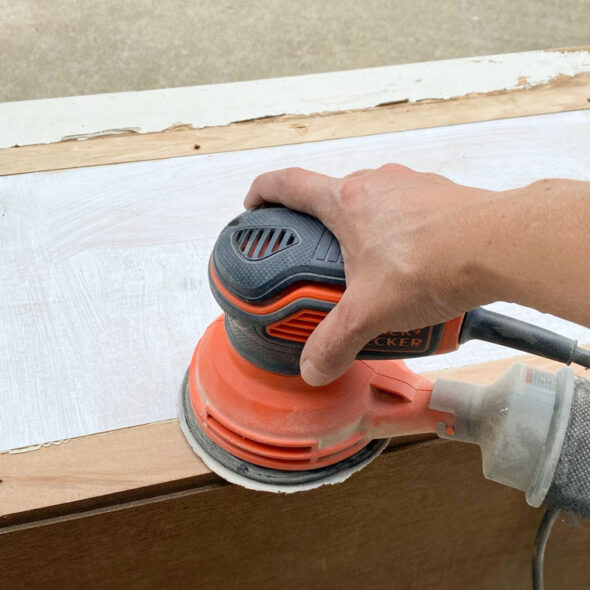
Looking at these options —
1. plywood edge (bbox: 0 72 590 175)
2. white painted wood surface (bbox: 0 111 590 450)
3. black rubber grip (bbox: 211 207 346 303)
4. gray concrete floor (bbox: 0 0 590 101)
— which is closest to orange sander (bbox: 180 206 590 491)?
black rubber grip (bbox: 211 207 346 303)

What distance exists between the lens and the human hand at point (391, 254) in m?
0.69

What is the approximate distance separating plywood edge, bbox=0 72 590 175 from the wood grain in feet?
2.31

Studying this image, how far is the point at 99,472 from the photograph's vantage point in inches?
37.5

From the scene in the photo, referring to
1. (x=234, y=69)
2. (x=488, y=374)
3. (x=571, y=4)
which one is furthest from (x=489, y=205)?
(x=571, y=4)

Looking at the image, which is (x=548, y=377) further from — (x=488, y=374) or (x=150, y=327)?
(x=150, y=327)

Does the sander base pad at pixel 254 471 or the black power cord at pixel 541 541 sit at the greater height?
the sander base pad at pixel 254 471

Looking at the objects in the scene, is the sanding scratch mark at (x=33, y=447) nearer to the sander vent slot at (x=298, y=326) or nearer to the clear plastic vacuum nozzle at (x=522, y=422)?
the sander vent slot at (x=298, y=326)

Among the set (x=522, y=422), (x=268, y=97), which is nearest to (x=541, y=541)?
(x=522, y=422)

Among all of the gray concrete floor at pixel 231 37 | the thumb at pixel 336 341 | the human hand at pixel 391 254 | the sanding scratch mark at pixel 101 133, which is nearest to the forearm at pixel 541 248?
the human hand at pixel 391 254

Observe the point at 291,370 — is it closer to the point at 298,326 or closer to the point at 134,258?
the point at 298,326

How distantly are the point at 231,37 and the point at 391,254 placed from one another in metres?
2.26

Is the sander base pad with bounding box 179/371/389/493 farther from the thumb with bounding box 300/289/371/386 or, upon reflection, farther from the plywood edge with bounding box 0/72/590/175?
the plywood edge with bounding box 0/72/590/175

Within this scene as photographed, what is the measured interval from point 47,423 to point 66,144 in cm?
65

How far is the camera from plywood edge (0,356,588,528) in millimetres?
921
